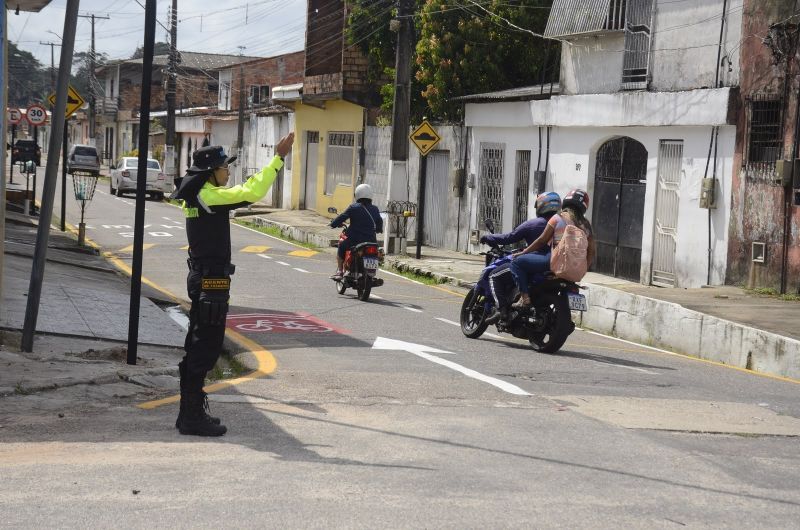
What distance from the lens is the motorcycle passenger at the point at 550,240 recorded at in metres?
12.2

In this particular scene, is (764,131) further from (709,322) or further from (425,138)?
(425,138)

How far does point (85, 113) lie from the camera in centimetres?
10138

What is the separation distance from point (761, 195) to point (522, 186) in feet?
28.2

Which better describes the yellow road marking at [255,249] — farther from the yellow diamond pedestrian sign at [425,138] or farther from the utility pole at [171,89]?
the utility pole at [171,89]

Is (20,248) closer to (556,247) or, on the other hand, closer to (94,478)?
(556,247)

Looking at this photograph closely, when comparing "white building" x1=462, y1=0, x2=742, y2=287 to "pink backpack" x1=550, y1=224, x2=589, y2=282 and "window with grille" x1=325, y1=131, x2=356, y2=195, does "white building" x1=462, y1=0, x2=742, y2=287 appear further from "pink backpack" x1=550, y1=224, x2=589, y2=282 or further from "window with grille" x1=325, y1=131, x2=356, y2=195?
"window with grille" x1=325, y1=131, x2=356, y2=195

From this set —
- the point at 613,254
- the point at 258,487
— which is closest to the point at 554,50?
the point at 613,254

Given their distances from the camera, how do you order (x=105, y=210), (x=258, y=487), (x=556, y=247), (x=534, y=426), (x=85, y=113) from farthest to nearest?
(x=85, y=113), (x=105, y=210), (x=556, y=247), (x=534, y=426), (x=258, y=487)

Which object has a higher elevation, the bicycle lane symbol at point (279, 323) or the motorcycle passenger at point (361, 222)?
the motorcycle passenger at point (361, 222)

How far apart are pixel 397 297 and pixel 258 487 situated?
12.8m

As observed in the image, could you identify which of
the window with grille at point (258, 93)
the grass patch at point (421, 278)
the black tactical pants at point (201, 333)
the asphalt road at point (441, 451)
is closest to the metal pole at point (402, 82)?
the grass patch at point (421, 278)

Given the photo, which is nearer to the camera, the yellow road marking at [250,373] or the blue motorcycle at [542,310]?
the yellow road marking at [250,373]

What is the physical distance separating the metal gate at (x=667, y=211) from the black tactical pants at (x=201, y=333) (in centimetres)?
1450

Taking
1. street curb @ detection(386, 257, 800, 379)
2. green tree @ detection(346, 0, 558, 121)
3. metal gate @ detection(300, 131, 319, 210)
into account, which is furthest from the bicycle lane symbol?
metal gate @ detection(300, 131, 319, 210)
